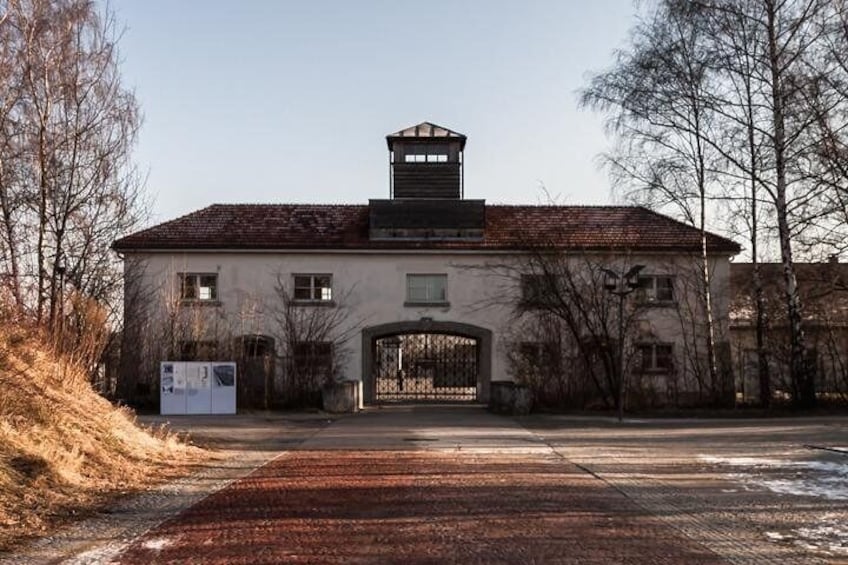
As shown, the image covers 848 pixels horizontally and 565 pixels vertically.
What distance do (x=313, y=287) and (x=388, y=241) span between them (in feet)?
11.1

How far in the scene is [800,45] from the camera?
88.7 ft

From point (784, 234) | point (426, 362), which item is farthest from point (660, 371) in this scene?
point (426, 362)

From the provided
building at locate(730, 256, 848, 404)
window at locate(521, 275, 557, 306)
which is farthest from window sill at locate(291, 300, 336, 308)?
building at locate(730, 256, 848, 404)

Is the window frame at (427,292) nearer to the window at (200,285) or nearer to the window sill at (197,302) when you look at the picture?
the window sill at (197,302)

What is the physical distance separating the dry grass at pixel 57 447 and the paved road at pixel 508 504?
1.01 m

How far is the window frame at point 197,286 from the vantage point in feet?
113

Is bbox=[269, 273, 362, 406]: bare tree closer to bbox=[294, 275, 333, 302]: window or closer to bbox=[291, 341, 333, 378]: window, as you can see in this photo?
bbox=[291, 341, 333, 378]: window

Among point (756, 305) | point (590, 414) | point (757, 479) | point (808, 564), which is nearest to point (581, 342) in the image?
point (590, 414)

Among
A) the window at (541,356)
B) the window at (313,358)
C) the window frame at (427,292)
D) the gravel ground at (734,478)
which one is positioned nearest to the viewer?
the gravel ground at (734,478)

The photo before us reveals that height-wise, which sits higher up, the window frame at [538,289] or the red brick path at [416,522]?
the window frame at [538,289]

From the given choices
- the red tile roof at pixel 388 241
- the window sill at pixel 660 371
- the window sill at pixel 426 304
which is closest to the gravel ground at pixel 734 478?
the window sill at pixel 660 371

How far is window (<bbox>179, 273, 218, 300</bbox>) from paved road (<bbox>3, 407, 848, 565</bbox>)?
1590 cm

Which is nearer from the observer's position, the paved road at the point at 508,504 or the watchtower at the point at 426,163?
the paved road at the point at 508,504

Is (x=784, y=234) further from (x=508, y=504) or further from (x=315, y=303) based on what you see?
(x=508, y=504)
